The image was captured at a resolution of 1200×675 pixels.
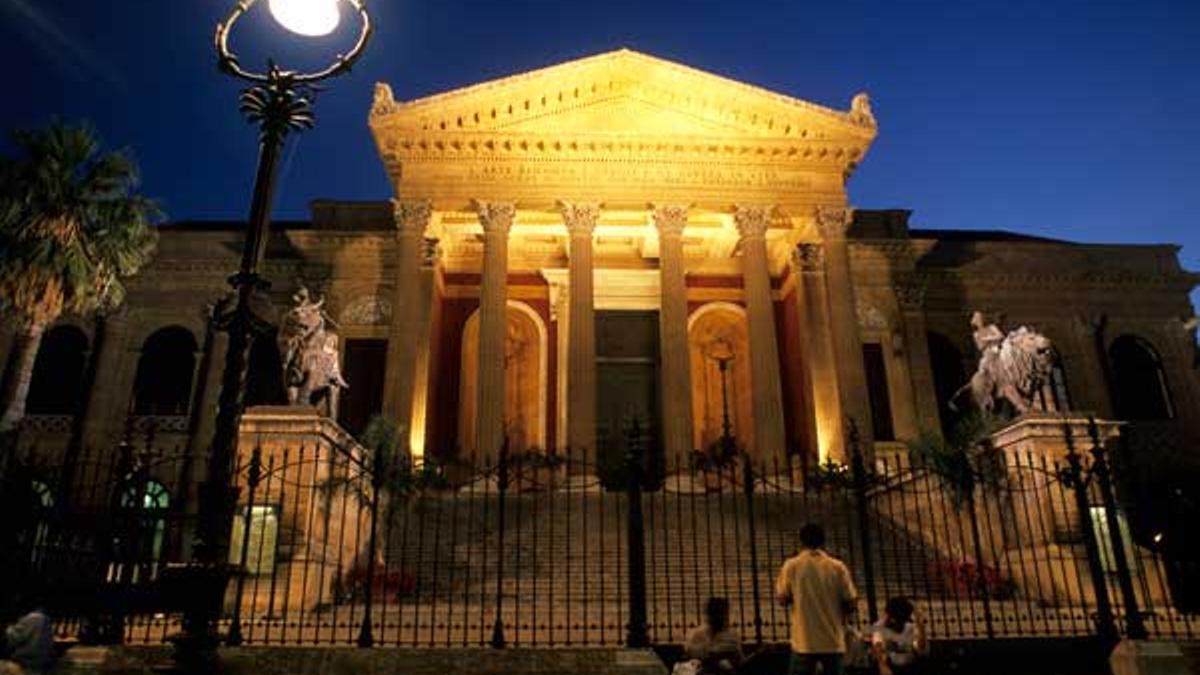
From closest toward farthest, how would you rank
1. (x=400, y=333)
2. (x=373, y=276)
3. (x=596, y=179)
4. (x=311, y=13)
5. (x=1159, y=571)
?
(x=311, y=13) → (x=1159, y=571) → (x=400, y=333) → (x=596, y=179) → (x=373, y=276)

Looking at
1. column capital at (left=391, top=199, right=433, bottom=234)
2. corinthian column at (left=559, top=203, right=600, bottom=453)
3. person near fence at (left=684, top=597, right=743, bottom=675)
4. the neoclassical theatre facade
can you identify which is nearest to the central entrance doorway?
the neoclassical theatre facade

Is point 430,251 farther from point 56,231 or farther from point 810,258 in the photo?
point 810,258

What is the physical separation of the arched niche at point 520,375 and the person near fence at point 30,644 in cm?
1746

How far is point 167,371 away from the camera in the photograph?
25.3 metres

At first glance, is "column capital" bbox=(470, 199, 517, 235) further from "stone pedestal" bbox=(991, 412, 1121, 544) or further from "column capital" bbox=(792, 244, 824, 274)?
"stone pedestal" bbox=(991, 412, 1121, 544)

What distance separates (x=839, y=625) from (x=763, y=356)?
602 inches

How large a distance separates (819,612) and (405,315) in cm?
1634

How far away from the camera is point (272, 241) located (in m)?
26.2

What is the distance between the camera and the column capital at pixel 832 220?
74.2 feet

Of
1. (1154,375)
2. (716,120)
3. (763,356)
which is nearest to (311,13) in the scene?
(763,356)

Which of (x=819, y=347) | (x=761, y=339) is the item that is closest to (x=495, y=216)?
(x=761, y=339)

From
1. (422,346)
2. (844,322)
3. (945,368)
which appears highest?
(945,368)

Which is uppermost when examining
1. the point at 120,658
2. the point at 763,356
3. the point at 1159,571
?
the point at 763,356

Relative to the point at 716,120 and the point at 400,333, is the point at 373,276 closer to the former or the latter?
the point at 400,333
